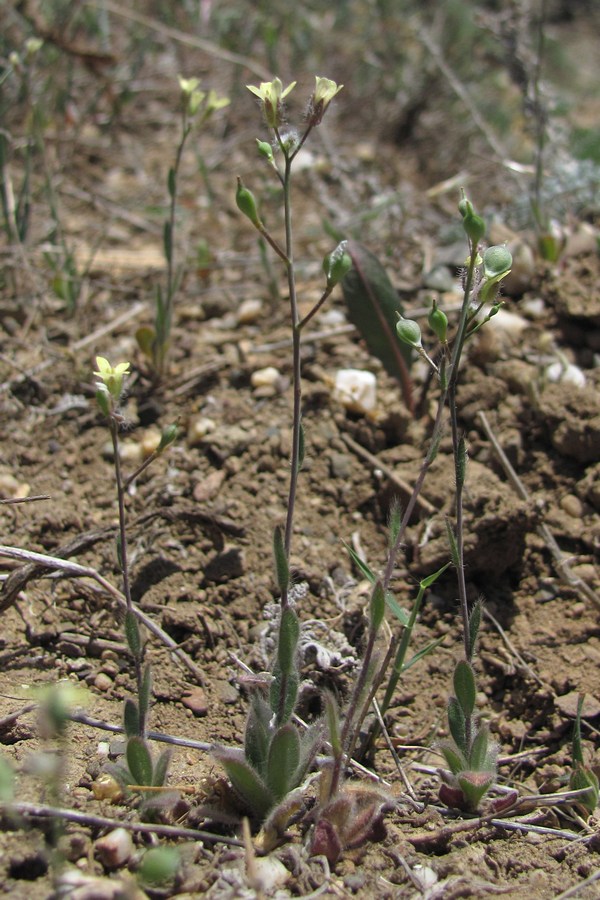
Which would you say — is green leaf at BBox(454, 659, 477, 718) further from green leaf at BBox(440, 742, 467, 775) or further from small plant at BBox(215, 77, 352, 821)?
small plant at BBox(215, 77, 352, 821)

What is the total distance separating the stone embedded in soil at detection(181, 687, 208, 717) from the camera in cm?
193

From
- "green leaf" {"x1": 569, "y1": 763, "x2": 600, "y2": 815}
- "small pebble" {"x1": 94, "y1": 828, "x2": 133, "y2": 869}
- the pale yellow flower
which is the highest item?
the pale yellow flower

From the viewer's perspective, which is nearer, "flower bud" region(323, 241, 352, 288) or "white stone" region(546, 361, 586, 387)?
"flower bud" region(323, 241, 352, 288)

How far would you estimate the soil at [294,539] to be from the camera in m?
1.65

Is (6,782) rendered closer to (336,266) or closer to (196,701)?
(196,701)

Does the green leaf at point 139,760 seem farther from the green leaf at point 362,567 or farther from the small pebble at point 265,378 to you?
the small pebble at point 265,378

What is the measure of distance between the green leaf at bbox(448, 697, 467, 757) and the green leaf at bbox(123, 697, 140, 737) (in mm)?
632

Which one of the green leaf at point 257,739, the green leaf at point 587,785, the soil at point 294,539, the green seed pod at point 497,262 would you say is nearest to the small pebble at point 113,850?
the soil at point 294,539

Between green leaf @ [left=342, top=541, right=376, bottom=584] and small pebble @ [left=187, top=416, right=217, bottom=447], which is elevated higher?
small pebble @ [left=187, top=416, right=217, bottom=447]

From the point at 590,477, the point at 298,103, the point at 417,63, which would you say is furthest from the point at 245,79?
the point at 590,477

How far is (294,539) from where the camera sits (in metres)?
2.34

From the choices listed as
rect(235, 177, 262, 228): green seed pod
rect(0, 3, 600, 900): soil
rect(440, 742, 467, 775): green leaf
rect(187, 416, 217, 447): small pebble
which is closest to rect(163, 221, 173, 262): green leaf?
rect(0, 3, 600, 900): soil

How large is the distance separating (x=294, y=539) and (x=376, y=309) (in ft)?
2.62

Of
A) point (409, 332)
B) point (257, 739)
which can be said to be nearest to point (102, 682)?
point (257, 739)
